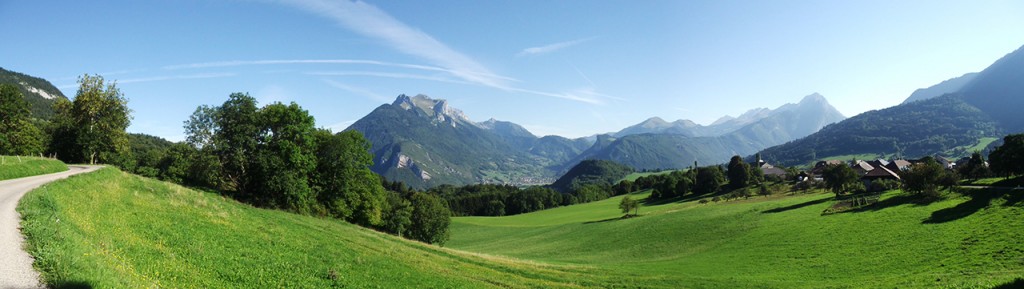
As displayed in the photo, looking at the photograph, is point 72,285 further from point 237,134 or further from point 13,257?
point 237,134

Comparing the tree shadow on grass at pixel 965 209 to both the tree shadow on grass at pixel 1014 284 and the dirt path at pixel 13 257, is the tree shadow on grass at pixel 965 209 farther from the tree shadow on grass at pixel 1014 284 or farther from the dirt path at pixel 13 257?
the dirt path at pixel 13 257

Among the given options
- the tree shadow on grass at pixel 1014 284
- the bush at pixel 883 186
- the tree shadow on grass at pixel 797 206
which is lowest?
Result: the tree shadow on grass at pixel 1014 284

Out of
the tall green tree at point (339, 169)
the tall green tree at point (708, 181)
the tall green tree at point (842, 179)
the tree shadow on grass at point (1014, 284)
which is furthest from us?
the tall green tree at point (708, 181)

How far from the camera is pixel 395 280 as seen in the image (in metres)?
22.1

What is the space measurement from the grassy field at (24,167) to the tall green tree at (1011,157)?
110m

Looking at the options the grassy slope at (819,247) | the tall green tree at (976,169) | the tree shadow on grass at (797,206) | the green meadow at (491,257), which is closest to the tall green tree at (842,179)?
the tree shadow on grass at (797,206)

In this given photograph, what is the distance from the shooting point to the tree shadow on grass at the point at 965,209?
4700cm

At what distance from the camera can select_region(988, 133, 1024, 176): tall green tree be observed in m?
60.2

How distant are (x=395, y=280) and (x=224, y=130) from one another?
37.9 m

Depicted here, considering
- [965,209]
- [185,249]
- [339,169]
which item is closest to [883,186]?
[965,209]

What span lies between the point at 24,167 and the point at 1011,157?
112497 mm

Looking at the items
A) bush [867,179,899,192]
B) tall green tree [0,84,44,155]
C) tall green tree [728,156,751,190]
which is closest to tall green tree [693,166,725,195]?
tall green tree [728,156,751,190]

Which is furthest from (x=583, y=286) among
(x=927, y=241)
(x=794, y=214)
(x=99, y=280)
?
(x=794, y=214)

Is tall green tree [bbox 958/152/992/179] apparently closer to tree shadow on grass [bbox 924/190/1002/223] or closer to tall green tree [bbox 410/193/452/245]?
tree shadow on grass [bbox 924/190/1002/223]
